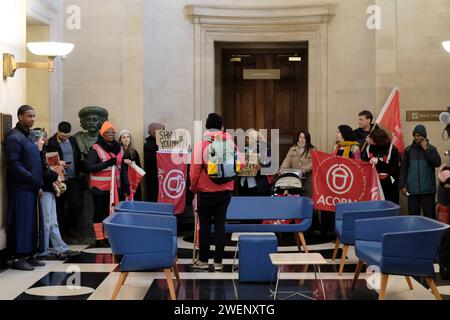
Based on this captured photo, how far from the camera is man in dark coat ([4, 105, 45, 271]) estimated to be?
8.58 m

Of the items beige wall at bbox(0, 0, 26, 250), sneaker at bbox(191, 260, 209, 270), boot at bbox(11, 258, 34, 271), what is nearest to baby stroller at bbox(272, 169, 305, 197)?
sneaker at bbox(191, 260, 209, 270)

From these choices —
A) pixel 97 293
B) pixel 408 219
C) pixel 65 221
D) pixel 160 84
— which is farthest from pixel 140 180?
pixel 408 219

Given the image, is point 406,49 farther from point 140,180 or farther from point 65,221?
point 65,221

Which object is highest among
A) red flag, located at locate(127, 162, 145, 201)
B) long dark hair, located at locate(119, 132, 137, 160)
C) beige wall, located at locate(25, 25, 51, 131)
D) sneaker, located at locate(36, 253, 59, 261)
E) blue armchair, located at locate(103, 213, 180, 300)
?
beige wall, located at locate(25, 25, 51, 131)

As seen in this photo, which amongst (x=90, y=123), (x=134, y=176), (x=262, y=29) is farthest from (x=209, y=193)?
(x=262, y=29)

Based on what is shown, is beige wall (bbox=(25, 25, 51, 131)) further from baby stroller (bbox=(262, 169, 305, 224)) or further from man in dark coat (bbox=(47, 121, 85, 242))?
baby stroller (bbox=(262, 169, 305, 224))

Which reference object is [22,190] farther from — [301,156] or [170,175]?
[301,156]

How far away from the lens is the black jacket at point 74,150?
34.3 ft

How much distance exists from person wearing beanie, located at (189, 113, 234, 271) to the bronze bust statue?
3.24 metres

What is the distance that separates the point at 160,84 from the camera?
12719 millimetres

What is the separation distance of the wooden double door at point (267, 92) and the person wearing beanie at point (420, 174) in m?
3.54

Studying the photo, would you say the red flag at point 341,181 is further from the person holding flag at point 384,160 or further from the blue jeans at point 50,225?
the blue jeans at point 50,225

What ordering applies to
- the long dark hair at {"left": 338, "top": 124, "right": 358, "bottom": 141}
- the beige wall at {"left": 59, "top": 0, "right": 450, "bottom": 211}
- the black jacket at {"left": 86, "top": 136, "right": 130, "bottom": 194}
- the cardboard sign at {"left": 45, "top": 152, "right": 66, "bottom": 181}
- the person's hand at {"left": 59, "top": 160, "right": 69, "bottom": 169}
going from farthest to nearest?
1. the beige wall at {"left": 59, "top": 0, "right": 450, "bottom": 211}
2. the long dark hair at {"left": 338, "top": 124, "right": 358, "bottom": 141}
3. the black jacket at {"left": 86, "top": 136, "right": 130, "bottom": 194}
4. the person's hand at {"left": 59, "top": 160, "right": 69, "bottom": 169}
5. the cardboard sign at {"left": 45, "top": 152, "right": 66, "bottom": 181}
